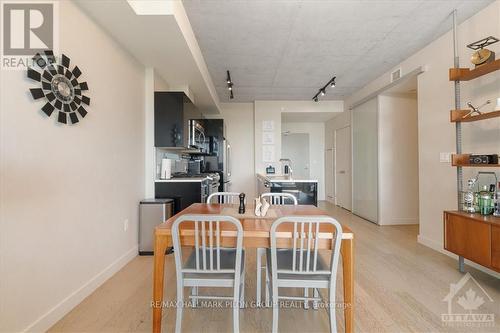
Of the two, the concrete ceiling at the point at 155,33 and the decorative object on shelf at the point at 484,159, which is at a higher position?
the concrete ceiling at the point at 155,33

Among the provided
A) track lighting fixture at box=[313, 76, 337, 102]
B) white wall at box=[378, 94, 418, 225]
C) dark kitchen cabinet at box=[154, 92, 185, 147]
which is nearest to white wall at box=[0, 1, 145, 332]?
dark kitchen cabinet at box=[154, 92, 185, 147]

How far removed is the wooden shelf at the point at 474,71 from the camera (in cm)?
230

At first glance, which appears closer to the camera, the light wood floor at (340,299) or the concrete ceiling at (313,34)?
the light wood floor at (340,299)

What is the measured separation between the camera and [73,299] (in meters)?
2.03

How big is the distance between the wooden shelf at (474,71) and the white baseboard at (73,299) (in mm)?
4131

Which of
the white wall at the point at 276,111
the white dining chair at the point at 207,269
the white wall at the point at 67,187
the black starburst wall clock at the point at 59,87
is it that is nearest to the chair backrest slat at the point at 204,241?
the white dining chair at the point at 207,269

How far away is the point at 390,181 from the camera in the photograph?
472 centimetres

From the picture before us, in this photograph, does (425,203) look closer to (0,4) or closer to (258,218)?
(258,218)

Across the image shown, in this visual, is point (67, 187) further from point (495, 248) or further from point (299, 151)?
point (299, 151)

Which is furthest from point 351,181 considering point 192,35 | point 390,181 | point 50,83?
point 50,83

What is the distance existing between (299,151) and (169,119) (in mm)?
5165

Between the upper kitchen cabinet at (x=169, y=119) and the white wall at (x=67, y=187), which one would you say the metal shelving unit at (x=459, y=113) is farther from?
the white wall at (x=67, y=187)

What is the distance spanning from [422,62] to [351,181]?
298cm

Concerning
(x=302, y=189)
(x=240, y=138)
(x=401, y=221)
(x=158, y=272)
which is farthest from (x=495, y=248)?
(x=240, y=138)
